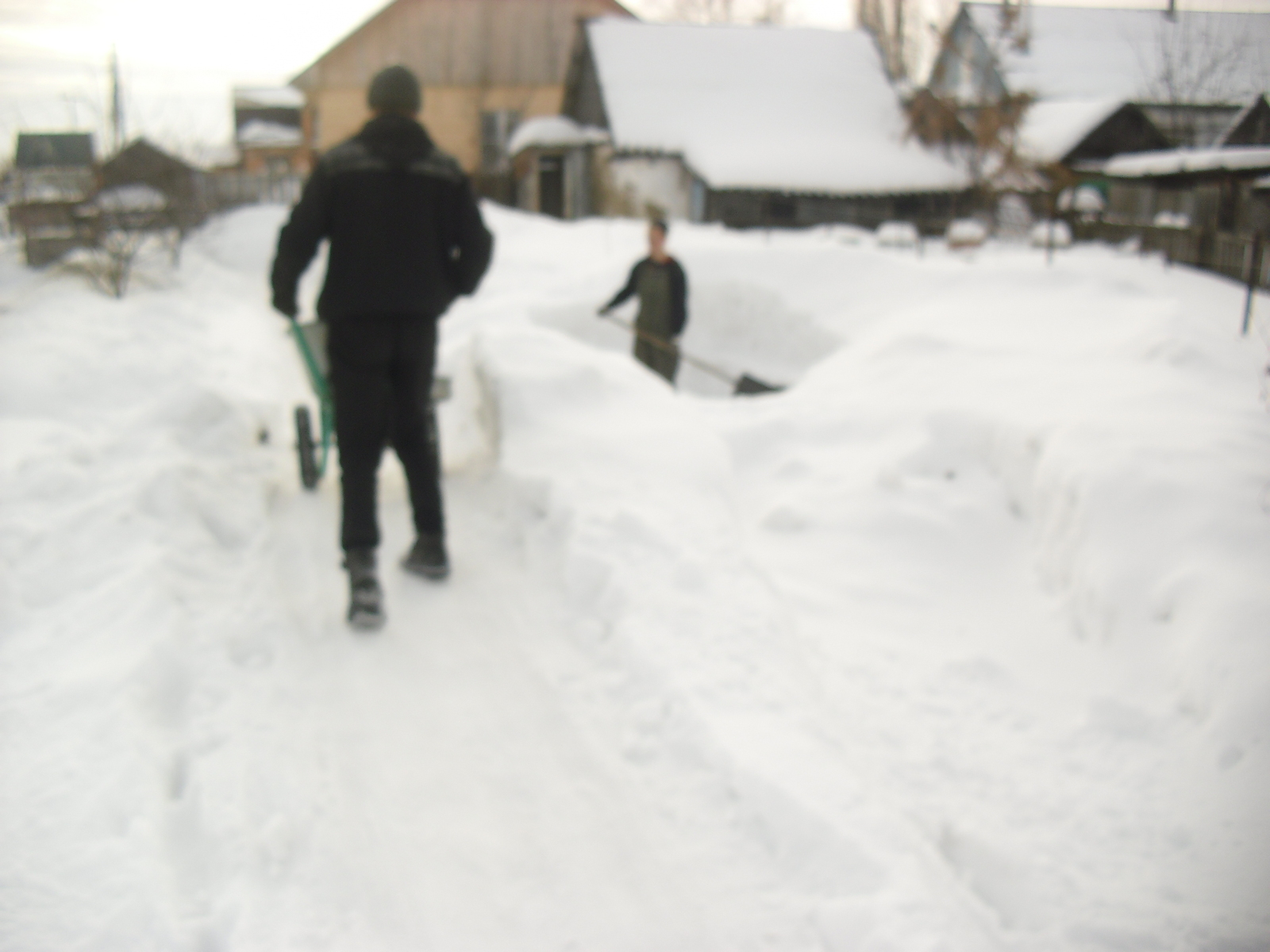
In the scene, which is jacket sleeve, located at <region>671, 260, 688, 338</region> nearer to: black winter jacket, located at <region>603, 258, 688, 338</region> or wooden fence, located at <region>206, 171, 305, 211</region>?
black winter jacket, located at <region>603, 258, 688, 338</region>

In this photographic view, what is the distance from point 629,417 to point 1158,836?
3.21m

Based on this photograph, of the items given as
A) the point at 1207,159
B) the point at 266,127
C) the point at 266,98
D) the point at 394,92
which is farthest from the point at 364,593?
the point at 266,98

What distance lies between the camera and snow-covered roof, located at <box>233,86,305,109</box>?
46.7 meters

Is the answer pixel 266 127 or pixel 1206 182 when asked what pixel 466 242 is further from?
pixel 266 127

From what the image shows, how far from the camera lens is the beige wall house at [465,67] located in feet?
91.5

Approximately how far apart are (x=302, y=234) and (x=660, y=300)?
4.28 meters

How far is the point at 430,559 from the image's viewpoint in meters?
3.85

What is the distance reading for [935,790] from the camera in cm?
276

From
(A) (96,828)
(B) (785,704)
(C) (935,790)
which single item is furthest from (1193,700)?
(A) (96,828)

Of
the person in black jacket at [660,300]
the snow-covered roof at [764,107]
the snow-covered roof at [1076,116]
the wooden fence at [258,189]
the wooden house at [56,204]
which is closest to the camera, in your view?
the snow-covered roof at [1076,116]

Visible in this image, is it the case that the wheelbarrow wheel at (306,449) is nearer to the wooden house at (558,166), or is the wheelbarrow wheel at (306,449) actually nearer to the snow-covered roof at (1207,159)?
the snow-covered roof at (1207,159)

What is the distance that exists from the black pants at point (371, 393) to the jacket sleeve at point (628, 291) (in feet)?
12.2

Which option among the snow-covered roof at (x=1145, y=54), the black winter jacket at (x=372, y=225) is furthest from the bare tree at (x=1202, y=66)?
the black winter jacket at (x=372, y=225)

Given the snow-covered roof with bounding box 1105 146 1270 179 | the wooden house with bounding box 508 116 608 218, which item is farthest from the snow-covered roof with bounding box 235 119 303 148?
the snow-covered roof with bounding box 1105 146 1270 179
